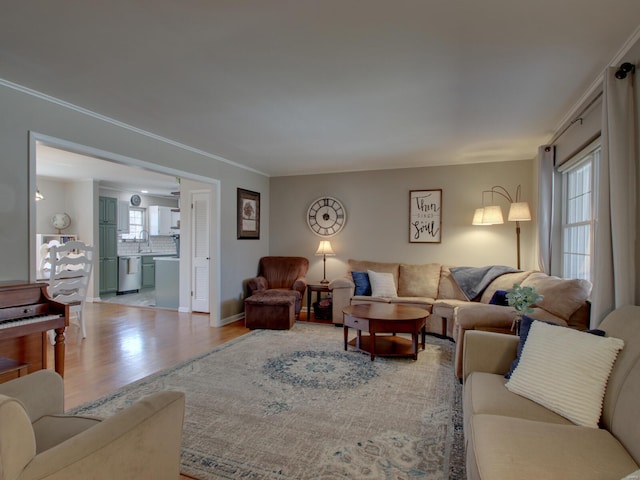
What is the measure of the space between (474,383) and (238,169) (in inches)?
180

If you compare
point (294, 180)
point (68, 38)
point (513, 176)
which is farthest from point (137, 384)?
point (513, 176)

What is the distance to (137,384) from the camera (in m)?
2.95

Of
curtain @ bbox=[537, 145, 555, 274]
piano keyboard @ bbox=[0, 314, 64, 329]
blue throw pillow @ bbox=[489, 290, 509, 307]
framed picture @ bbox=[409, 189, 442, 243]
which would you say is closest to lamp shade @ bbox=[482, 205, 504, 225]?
curtain @ bbox=[537, 145, 555, 274]

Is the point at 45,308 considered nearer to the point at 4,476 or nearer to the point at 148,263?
the point at 4,476

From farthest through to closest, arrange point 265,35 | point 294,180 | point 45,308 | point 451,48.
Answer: point 294,180 → point 45,308 → point 451,48 → point 265,35

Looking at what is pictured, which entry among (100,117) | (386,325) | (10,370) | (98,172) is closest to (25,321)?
(10,370)

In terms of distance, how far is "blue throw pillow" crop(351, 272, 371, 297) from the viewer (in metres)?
5.08

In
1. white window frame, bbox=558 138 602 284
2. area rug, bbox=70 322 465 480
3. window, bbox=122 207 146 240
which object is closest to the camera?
area rug, bbox=70 322 465 480

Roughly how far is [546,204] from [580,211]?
0.44 meters

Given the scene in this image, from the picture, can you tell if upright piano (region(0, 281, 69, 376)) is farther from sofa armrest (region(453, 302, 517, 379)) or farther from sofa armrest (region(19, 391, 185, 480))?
sofa armrest (region(453, 302, 517, 379))

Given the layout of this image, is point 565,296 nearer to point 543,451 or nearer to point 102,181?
point 543,451

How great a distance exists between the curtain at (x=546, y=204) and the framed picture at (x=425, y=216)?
1.57 metres

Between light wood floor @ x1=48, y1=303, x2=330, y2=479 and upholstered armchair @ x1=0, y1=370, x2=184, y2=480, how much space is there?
1265 millimetres

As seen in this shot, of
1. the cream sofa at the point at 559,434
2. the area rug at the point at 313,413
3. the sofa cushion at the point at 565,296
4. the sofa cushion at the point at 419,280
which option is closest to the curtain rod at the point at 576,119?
the sofa cushion at the point at 565,296
